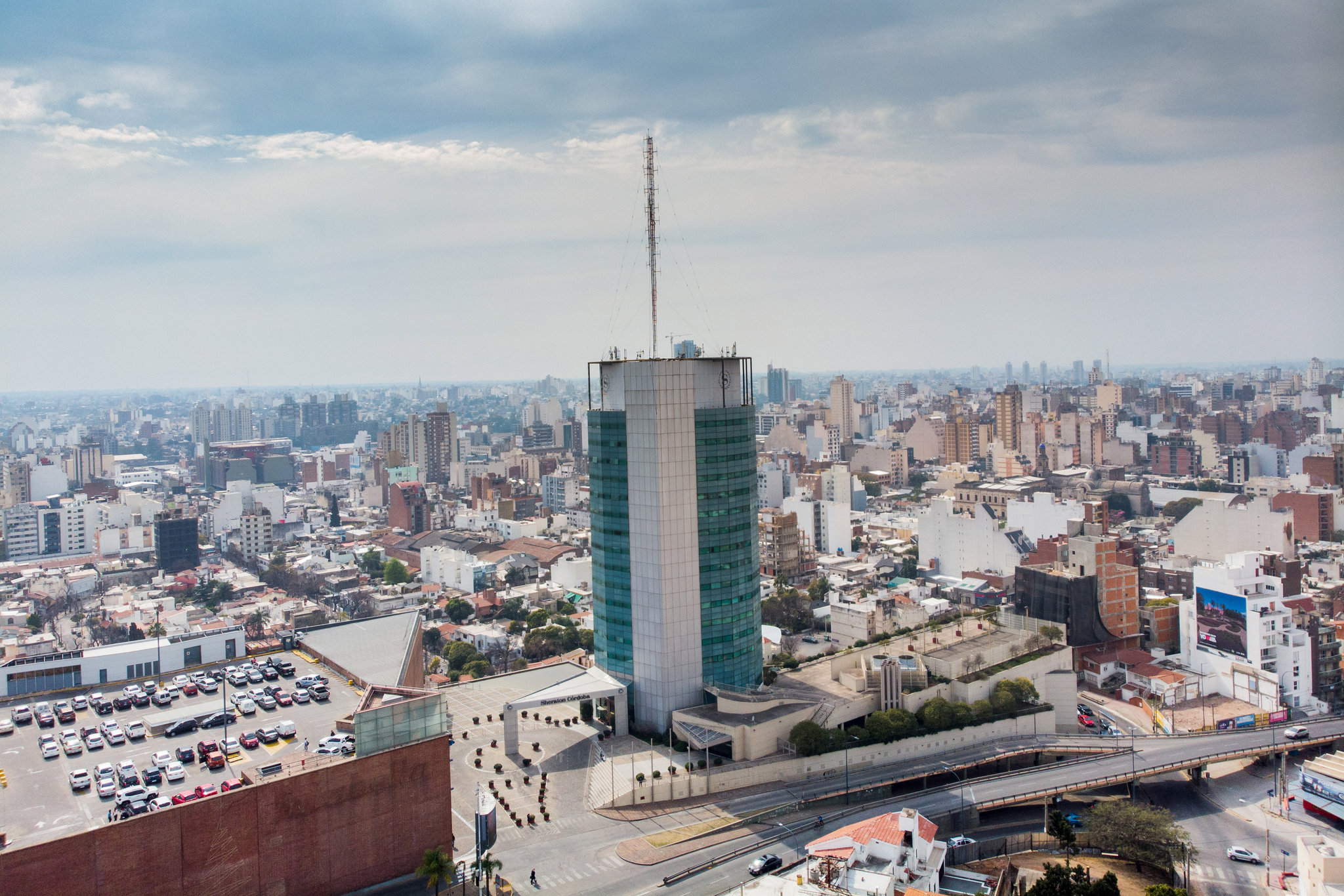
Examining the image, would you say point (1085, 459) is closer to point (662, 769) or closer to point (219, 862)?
point (662, 769)

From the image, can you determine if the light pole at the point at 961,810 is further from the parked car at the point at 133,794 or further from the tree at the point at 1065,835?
the parked car at the point at 133,794

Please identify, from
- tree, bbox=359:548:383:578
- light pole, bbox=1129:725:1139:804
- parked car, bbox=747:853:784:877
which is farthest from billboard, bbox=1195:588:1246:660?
tree, bbox=359:548:383:578

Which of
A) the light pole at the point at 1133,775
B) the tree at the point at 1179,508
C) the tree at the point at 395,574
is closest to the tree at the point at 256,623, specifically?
the tree at the point at 395,574

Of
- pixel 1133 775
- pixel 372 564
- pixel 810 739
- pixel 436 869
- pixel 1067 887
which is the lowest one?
pixel 1133 775

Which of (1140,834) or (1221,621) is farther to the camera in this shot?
(1221,621)

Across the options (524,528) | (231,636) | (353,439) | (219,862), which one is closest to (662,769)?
(219,862)

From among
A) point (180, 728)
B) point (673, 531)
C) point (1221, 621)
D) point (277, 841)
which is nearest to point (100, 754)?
point (180, 728)

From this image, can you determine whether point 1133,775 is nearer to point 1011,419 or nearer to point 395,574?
point 395,574
